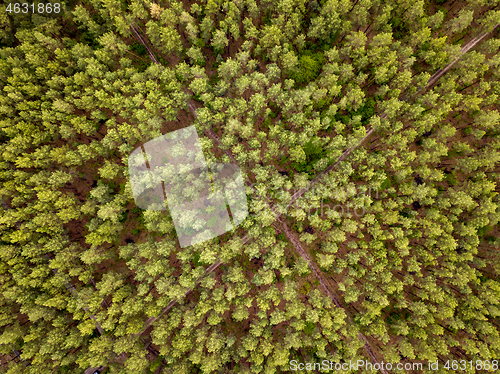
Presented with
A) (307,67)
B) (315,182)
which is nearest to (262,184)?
(315,182)

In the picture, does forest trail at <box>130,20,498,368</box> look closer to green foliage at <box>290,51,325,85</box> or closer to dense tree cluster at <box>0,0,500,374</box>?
dense tree cluster at <box>0,0,500,374</box>

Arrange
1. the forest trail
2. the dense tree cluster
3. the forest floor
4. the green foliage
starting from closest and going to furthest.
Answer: the dense tree cluster
the green foliage
the forest trail
the forest floor

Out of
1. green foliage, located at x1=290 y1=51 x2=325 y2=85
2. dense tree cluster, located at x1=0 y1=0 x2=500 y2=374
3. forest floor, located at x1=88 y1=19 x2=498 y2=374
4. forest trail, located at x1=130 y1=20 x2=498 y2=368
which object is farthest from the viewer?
forest floor, located at x1=88 y1=19 x2=498 y2=374

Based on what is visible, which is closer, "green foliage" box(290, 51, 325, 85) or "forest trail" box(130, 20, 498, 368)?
"green foliage" box(290, 51, 325, 85)

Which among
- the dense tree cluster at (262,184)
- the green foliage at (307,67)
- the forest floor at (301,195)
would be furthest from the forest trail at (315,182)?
the green foliage at (307,67)

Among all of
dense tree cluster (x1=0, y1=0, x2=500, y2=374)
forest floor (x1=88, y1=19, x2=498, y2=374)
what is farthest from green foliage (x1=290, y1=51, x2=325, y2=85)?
forest floor (x1=88, y1=19, x2=498, y2=374)

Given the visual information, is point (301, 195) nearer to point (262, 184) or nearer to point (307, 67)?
point (262, 184)

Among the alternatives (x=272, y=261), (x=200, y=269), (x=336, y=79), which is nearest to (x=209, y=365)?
(x=200, y=269)

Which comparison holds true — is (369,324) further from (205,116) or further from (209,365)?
(205,116)
